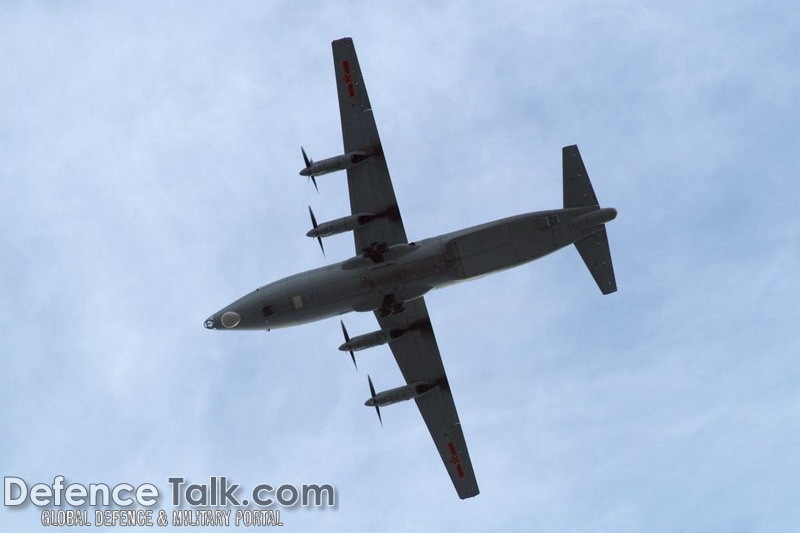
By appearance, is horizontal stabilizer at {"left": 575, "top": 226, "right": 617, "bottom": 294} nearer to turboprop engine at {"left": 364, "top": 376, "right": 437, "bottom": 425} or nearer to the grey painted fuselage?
the grey painted fuselage

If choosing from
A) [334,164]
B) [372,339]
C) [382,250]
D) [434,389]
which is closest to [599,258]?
[382,250]

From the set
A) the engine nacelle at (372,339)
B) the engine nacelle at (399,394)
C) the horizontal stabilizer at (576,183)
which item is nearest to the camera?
the horizontal stabilizer at (576,183)

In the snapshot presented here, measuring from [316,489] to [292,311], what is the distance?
403 inches

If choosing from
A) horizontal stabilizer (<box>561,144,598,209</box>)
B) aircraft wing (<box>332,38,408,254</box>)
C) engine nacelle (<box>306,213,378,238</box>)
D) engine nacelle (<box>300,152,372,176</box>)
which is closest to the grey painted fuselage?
horizontal stabilizer (<box>561,144,598,209</box>)

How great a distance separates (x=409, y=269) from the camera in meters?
52.7

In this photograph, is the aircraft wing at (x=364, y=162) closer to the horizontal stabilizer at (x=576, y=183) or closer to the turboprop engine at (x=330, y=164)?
the turboprop engine at (x=330, y=164)

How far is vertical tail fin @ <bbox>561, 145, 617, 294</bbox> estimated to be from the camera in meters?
52.6

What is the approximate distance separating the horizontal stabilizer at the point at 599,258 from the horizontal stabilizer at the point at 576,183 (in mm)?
1887

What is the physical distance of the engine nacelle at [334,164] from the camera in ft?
173

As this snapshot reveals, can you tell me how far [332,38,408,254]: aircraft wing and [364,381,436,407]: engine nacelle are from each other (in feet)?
28.3

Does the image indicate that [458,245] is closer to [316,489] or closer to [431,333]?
[431,333]

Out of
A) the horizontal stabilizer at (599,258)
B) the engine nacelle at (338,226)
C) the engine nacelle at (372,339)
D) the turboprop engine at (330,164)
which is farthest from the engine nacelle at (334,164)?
the horizontal stabilizer at (599,258)

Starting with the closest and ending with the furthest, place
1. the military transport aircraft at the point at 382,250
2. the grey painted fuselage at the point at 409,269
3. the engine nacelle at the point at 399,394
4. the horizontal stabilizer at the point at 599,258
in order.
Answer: the grey painted fuselage at the point at 409,269 < the military transport aircraft at the point at 382,250 < the horizontal stabilizer at the point at 599,258 < the engine nacelle at the point at 399,394

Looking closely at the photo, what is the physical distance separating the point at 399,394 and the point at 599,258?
13.9 metres
